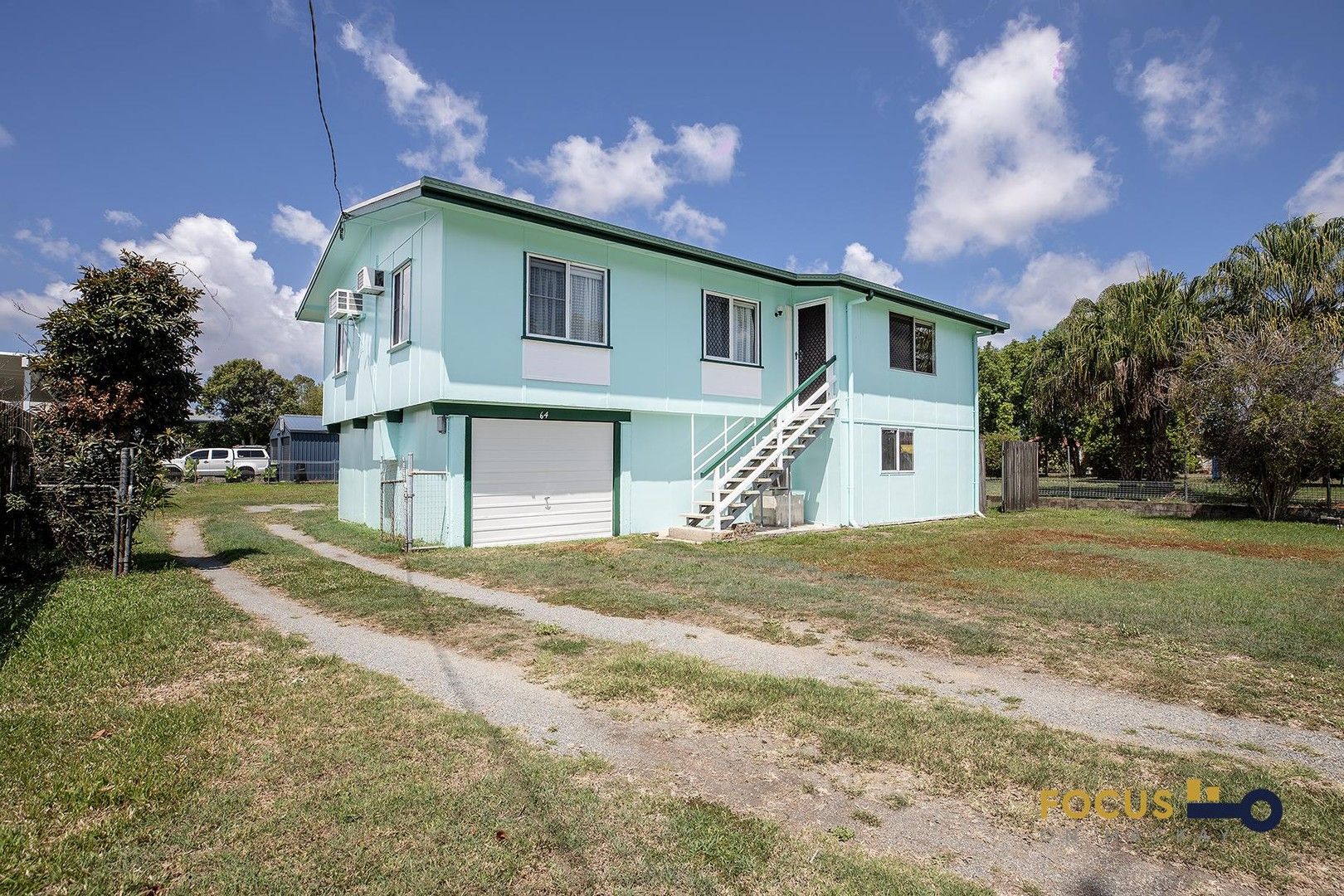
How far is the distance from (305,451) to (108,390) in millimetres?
30284

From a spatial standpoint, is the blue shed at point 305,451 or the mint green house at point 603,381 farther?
the blue shed at point 305,451

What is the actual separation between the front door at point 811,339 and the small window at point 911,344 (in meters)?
1.94

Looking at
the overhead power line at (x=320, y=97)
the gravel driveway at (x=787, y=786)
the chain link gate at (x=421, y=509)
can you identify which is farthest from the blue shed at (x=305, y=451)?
the gravel driveway at (x=787, y=786)

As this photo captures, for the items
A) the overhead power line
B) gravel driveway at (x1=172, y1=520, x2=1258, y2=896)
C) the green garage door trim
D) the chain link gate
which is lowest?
gravel driveway at (x1=172, y1=520, x2=1258, y2=896)

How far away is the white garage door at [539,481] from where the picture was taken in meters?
12.8

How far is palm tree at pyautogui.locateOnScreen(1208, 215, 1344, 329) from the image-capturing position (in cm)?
2336

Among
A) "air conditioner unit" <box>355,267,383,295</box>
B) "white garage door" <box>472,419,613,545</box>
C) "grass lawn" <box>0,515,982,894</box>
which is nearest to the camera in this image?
"grass lawn" <box>0,515,982,894</box>

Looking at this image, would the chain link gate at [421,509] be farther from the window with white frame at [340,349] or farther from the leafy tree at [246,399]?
the leafy tree at [246,399]

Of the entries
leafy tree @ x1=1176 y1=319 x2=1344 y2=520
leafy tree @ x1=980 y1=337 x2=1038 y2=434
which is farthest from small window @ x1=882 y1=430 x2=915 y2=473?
leafy tree @ x1=980 y1=337 x2=1038 y2=434

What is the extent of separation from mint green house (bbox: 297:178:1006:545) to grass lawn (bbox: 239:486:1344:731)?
154 centimetres

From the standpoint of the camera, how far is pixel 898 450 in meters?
17.9

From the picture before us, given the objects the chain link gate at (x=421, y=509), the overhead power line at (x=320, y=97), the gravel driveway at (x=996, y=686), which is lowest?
the gravel driveway at (x=996, y=686)

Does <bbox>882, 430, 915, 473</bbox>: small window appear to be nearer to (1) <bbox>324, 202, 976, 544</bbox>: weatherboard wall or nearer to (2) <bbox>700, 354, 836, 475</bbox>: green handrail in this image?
(1) <bbox>324, 202, 976, 544</bbox>: weatherboard wall

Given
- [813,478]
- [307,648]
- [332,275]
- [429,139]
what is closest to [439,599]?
[307,648]
